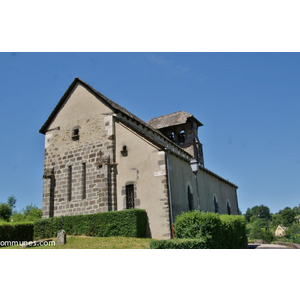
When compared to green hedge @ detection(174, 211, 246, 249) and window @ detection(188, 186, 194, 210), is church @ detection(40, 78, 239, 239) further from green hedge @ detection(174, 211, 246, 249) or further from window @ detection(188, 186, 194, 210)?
green hedge @ detection(174, 211, 246, 249)

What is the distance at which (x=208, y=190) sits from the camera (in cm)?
2441

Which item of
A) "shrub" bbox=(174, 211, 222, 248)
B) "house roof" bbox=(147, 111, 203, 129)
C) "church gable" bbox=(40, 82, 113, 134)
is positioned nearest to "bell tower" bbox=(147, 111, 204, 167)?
"house roof" bbox=(147, 111, 203, 129)

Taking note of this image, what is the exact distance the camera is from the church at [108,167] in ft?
53.9

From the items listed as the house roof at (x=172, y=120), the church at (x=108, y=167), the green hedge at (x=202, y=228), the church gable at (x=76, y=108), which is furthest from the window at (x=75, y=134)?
the house roof at (x=172, y=120)

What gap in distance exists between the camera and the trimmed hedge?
53.4 feet

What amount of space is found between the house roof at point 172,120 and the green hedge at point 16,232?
1730cm

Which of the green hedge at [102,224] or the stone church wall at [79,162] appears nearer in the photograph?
the green hedge at [102,224]

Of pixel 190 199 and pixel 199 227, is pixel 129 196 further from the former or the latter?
pixel 199 227

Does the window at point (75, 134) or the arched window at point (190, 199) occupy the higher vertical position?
the window at point (75, 134)

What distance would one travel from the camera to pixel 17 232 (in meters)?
17.4

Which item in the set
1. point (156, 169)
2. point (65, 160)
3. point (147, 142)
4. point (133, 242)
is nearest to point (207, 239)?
point (133, 242)

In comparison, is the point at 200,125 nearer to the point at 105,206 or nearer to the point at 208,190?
the point at 208,190

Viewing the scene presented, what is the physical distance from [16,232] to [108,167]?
686 centimetres

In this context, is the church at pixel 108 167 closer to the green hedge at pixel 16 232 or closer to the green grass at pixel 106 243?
the green hedge at pixel 16 232
